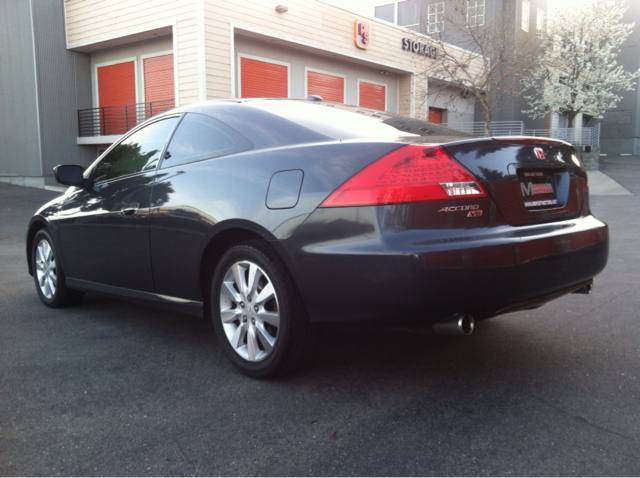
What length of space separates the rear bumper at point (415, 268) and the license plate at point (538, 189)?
0.15m

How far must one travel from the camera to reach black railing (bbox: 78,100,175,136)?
1842cm

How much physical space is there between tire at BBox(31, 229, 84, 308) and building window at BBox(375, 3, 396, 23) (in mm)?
28740

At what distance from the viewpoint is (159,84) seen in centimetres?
1817

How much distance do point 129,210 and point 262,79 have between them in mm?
15551

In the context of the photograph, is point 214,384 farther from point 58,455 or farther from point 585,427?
point 585,427

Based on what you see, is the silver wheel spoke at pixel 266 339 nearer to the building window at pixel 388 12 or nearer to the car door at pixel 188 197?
the car door at pixel 188 197

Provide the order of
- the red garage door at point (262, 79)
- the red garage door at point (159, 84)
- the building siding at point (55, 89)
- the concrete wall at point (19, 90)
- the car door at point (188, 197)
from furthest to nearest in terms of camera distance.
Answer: the concrete wall at point (19, 90) → the building siding at point (55, 89) → the red garage door at point (262, 79) → the red garage door at point (159, 84) → the car door at point (188, 197)

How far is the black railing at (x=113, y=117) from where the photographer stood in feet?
60.4

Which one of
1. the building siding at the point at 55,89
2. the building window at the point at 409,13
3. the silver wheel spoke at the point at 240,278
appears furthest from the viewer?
the building window at the point at 409,13

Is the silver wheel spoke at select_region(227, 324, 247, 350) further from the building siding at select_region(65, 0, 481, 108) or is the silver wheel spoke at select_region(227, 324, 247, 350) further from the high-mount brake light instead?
the building siding at select_region(65, 0, 481, 108)

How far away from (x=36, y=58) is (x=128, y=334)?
57.4 ft

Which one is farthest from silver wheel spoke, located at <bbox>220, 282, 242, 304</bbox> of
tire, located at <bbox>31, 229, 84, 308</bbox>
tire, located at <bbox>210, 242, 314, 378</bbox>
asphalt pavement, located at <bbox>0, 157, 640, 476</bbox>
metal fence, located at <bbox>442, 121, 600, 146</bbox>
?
metal fence, located at <bbox>442, 121, 600, 146</bbox>

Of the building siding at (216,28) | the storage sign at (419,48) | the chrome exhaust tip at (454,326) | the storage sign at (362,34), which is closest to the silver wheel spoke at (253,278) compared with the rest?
the chrome exhaust tip at (454,326)

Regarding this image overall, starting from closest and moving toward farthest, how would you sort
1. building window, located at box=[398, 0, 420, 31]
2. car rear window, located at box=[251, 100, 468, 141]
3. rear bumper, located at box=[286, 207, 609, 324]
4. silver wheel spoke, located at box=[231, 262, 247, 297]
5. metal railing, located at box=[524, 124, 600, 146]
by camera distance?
rear bumper, located at box=[286, 207, 609, 324] → car rear window, located at box=[251, 100, 468, 141] → silver wheel spoke, located at box=[231, 262, 247, 297] → metal railing, located at box=[524, 124, 600, 146] → building window, located at box=[398, 0, 420, 31]
